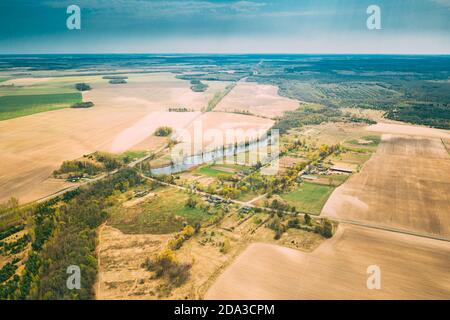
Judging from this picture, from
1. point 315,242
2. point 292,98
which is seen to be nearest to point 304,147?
point 315,242

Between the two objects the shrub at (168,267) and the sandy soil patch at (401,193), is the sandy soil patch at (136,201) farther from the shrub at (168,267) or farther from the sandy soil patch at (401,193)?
the sandy soil patch at (401,193)

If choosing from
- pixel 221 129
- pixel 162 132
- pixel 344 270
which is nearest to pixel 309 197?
pixel 344 270

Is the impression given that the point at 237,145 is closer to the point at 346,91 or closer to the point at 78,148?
the point at 78,148

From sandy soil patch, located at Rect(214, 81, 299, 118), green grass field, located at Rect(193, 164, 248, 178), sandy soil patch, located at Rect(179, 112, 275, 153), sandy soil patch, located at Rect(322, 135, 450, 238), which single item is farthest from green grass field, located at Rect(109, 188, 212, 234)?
sandy soil patch, located at Rect(214, 81, 299, 118)

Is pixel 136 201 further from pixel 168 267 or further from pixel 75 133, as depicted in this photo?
pixel 75 133

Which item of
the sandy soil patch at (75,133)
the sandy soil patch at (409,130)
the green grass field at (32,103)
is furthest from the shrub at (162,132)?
the sandy soil patch at (409,130)

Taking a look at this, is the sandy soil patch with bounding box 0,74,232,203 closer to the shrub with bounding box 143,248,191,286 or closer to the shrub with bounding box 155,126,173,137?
the shrub with bounding box 155,126,173,137
